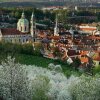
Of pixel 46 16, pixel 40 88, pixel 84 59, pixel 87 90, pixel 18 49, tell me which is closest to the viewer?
pixel 87 90

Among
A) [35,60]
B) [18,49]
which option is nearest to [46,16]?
[18,49]

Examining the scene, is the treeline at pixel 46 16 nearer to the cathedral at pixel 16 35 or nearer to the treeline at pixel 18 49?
the cathedral at pixel 16 35

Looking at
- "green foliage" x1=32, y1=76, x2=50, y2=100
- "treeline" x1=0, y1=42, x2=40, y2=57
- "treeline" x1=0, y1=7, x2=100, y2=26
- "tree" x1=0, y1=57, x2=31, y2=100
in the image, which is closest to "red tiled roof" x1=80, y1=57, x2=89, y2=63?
"treeline" x1=0, y1=42, x2=40, y2=57

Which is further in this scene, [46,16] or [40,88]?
[46,16]

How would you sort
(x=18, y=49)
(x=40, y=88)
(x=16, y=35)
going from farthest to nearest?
(x=16, y=35)
(x=18, y=49)
(x=40, y=88)

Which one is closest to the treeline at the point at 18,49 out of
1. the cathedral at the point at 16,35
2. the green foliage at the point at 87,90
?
the cathedral at the point at 16,35

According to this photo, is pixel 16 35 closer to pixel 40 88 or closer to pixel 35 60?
pixel 35 60

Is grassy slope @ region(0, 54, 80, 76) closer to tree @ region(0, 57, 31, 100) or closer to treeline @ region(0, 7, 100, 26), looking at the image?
tree @ region(0, 57, 31, 100)

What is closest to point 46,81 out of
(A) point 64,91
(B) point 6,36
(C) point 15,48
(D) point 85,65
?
(A) point 64,91

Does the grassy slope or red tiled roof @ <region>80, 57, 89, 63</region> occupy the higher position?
the grassy slope

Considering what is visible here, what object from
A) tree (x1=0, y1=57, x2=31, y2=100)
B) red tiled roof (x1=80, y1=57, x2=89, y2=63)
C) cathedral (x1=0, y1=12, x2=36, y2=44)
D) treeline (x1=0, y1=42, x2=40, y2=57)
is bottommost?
cathedral (x1=0, y1=12, x2=36, y2=44)
